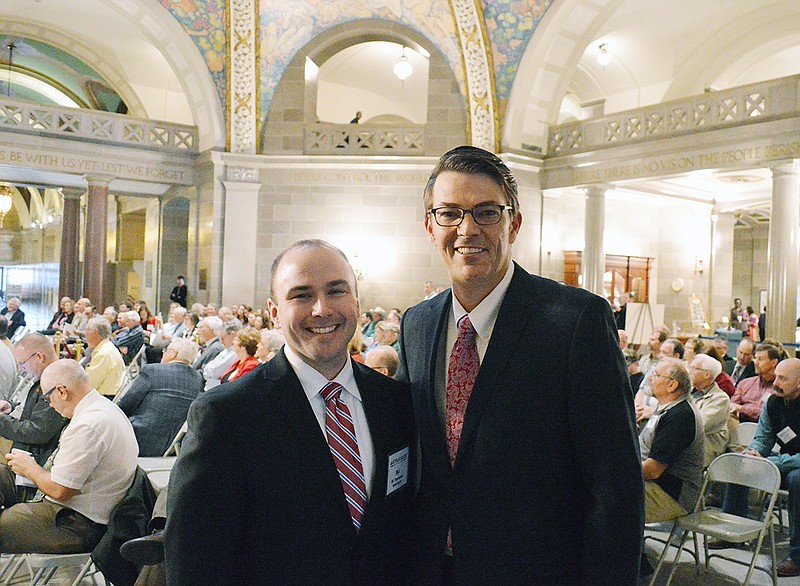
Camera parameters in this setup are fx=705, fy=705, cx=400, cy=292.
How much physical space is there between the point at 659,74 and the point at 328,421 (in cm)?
1707

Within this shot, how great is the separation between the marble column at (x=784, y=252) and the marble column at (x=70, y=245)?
15675mm

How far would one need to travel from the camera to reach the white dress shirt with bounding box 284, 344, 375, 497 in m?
1.64

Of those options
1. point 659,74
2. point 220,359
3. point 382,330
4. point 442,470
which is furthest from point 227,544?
point 659,74

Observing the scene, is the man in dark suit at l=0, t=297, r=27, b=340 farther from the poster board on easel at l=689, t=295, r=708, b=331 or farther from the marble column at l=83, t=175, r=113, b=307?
the poster board on easel at l=689, t=295, r=708, b=331

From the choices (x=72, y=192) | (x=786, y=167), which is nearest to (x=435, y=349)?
(x=786, y=167)

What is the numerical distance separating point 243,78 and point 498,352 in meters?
14.8

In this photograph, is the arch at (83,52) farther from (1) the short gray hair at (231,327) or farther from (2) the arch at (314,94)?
(1) the short gray hair at (231,327)

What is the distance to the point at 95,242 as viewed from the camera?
602 inches

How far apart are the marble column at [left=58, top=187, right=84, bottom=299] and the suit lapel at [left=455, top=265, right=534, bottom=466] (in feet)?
60.4

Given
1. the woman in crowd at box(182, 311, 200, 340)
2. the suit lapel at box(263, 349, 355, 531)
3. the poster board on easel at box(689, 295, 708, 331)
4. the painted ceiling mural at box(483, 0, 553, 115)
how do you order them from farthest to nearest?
the poster board on easel at box(689, 295, 708, 331)
the painted ceiling mural at box(483, 0, 553, 115)
the woman in crowd at box(182, 311, 200, 340)
the suit lapel at box(263, 349, 355, 531)

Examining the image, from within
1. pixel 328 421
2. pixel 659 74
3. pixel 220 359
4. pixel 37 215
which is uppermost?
pixel 659 74

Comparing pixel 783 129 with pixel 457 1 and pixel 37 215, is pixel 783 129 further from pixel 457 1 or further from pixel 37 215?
pixel 37 215

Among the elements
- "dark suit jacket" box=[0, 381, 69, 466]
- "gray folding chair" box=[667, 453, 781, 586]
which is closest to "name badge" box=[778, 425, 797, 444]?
"gray folding chair" box=[667, 453, 781, 586]

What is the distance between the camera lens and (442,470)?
1.63 metres
